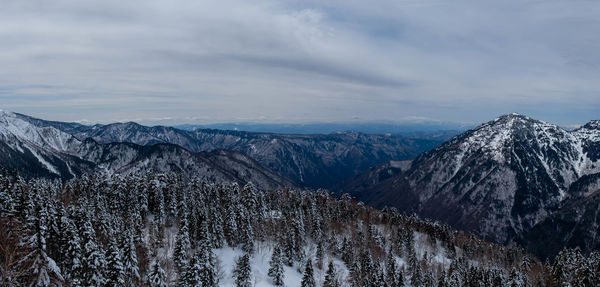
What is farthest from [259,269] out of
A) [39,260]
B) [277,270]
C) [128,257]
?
[39,260]

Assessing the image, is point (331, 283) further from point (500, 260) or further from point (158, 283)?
point (500, 260)

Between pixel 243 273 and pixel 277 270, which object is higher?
pixel 243 273

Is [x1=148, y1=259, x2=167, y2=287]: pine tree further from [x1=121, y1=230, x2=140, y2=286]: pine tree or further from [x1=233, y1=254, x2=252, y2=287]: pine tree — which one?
[x1=233, y1=254, x2=252, y2=287]: pine tree

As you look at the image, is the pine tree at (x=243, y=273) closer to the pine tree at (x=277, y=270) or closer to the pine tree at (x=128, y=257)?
the pine tree at (x=277, y=270)

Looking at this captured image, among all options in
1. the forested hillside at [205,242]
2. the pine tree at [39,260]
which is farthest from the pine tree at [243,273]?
the pine tree at [39,260]

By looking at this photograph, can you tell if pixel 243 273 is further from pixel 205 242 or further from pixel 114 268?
pixel 114 268

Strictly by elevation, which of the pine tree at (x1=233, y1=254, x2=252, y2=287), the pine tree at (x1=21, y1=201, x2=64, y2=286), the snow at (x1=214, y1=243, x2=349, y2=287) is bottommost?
the snow at (x1=214, y1=243, x2=349, y2=287)

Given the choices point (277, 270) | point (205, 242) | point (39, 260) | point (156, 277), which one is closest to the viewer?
point (39, 260)

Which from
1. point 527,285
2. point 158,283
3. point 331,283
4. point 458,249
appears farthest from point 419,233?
point 158,283

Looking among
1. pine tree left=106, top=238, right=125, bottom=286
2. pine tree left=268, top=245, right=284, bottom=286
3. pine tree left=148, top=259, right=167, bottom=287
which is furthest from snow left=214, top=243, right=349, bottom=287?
pine tree left=106, top=238, right=125, bottom=286
